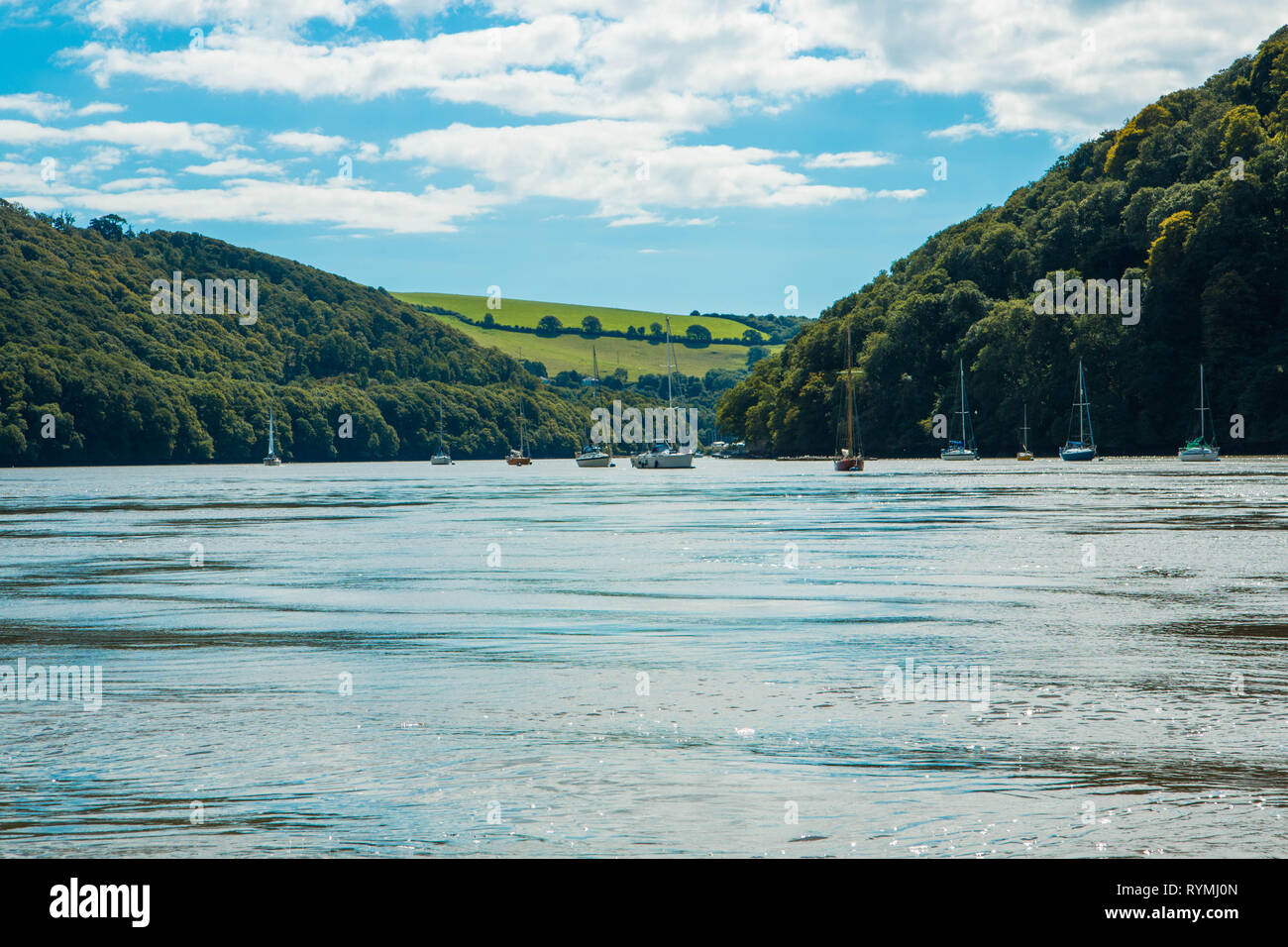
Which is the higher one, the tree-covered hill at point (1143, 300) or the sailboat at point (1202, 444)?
the tree-covered hill at point (1143, 300)

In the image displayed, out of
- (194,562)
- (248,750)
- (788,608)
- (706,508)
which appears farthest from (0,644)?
(706,508)

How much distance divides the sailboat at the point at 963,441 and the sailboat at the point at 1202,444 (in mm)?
26565

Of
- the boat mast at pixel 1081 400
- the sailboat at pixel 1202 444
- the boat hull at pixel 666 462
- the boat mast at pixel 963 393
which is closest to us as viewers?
the sailboat at pixel 1202 444

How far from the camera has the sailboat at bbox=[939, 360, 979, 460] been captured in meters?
160

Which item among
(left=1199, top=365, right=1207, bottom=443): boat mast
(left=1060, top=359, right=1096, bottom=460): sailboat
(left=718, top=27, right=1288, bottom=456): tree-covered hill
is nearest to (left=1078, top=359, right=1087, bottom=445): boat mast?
Answer: (left=1060, top=359, right=1096, bottom=460): sailboat

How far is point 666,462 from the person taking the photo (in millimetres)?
171875

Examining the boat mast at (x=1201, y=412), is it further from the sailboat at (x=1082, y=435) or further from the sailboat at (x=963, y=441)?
the sailboat at (x=963, y=441)

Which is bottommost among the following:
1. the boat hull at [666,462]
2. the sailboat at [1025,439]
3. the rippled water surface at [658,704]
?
the rippled water surface at [658,704]

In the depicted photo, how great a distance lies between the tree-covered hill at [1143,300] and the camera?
13500 centimetres

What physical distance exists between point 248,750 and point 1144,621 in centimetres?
1505

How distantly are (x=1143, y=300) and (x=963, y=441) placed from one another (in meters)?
32.1

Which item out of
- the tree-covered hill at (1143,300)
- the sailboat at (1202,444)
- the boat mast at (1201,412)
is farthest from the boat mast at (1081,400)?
the boat mast at (1201,412)

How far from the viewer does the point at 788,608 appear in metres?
25.5
